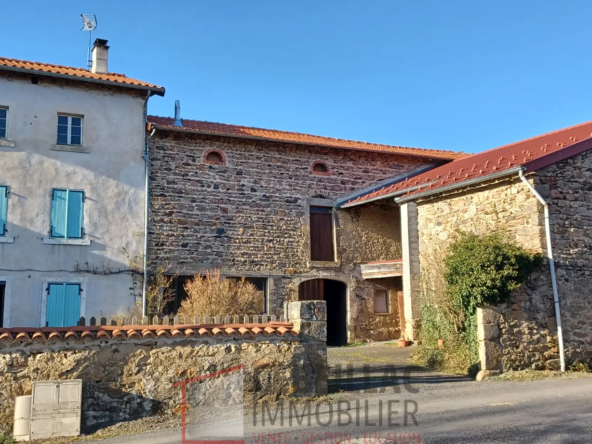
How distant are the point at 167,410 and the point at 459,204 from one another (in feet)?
23.5

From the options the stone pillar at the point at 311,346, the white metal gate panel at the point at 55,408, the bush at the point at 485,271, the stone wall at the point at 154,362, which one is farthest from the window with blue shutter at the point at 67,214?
the bush at the point at 485,271

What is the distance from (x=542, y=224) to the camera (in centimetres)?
1047

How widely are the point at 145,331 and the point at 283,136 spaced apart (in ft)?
29.8

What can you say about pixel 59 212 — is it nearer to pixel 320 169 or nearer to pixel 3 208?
pixel 3 208

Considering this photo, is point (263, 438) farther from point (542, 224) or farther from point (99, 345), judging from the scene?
point (542, 224)

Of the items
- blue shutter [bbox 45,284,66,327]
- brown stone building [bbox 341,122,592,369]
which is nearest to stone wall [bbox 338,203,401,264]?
brown stone building [bbox 341,122,592,369]

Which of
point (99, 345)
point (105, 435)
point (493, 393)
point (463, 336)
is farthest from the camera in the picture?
point (463, 336)

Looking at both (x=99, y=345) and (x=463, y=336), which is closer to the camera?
(x=99, y=345)

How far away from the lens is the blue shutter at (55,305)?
12781 millimetres

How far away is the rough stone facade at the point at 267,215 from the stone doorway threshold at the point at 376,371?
286 centimetres

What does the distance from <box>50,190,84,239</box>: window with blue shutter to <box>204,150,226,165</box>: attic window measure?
3144mm

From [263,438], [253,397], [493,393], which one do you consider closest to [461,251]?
[493,393]

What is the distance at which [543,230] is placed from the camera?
412 inches

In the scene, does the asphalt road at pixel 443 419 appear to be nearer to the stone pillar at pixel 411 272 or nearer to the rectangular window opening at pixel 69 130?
the stone pillar at pixel 411 272
